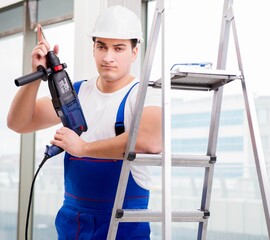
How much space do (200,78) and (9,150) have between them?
3.02 metres

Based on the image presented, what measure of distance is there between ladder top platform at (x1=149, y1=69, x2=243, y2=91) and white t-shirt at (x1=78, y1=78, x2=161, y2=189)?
0.24m

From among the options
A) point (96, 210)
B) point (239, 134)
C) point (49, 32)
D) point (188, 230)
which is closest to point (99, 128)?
point (96, 210)

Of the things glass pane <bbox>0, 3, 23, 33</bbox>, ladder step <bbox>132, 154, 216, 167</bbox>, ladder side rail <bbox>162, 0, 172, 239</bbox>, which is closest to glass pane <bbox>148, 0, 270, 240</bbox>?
ladder step <bbox>132, 154, 216, 167</bbox>

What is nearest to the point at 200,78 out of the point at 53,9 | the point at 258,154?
the point at 258,154

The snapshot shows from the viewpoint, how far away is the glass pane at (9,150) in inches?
162

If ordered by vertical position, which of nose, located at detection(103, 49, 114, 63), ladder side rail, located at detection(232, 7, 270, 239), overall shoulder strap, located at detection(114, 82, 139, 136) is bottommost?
ladder side rail, located at detection(232, 7, 270, 239)

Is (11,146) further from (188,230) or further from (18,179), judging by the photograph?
(188,230)

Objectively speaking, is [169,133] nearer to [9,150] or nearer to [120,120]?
[120,120]

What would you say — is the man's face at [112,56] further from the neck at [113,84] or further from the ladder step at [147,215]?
the ladder step at [147,215]

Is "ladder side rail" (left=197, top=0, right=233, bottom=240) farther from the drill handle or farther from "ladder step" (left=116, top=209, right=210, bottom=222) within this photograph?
the drill handle

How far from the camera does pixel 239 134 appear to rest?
2.62 metres

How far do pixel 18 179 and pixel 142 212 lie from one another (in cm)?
266

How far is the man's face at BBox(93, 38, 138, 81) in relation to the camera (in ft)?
5.82

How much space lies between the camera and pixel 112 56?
5.80 feet
